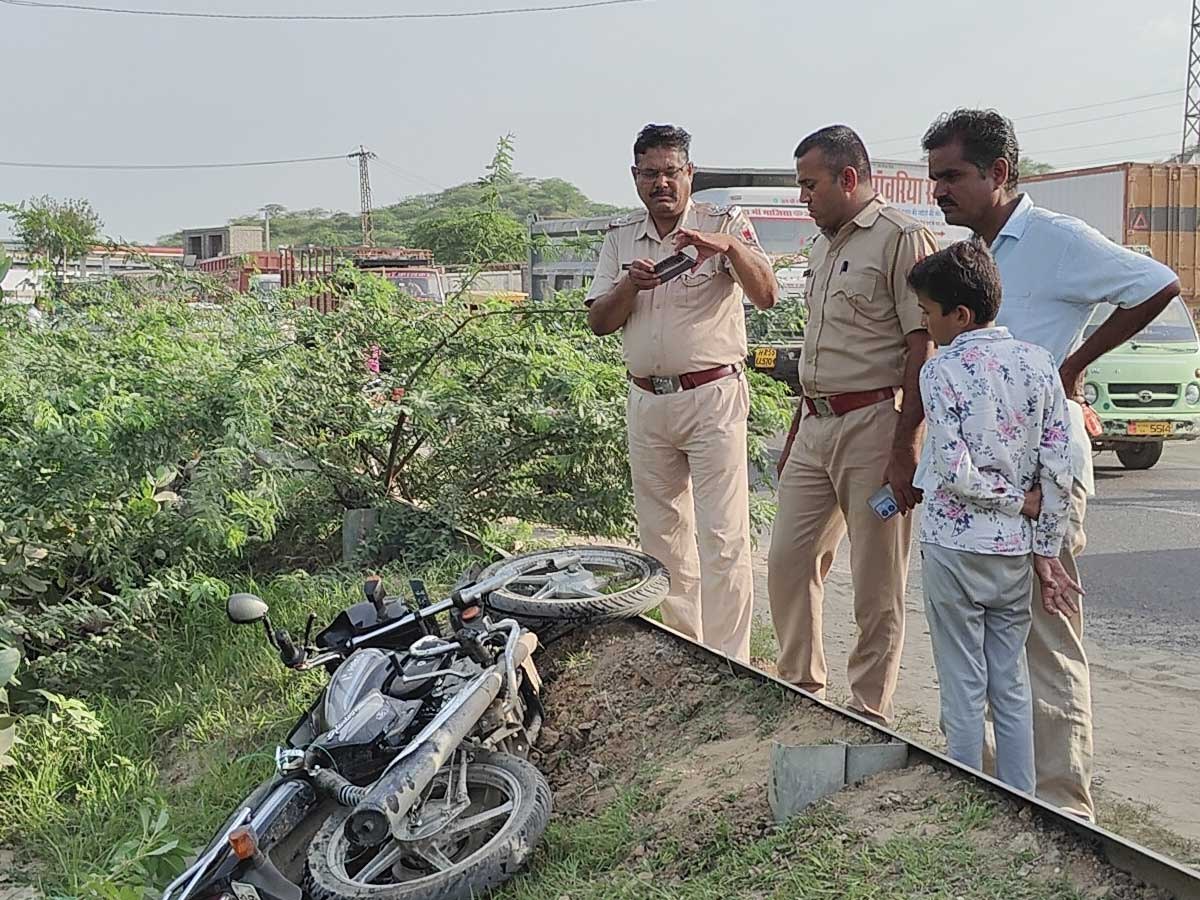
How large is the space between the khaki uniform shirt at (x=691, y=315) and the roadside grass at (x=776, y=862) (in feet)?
6.23

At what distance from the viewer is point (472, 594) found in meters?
3.79

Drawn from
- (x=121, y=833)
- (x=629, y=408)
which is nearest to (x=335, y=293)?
(x=629, y=408)

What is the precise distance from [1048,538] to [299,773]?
210 cm

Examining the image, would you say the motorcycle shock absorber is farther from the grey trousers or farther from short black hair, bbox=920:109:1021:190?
short black hair, bbox=920:109:1021:190

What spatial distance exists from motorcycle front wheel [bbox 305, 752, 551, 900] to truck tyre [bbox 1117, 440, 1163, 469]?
34.2ft

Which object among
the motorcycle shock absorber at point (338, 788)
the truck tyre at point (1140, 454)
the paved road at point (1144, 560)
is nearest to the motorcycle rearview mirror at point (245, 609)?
the motorcycle shock absorber at point (338, 788)

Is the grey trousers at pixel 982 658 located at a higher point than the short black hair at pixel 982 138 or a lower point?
lower

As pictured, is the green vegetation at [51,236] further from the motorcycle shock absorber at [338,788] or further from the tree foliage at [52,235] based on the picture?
the motorcycle shock absorber at [338,788]

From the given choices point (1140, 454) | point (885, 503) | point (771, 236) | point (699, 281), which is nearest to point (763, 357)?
point (771, 236)

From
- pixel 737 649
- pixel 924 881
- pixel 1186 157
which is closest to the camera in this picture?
pixel 924 881

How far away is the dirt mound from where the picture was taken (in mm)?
2627

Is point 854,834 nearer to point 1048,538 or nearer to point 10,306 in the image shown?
point 1048,538

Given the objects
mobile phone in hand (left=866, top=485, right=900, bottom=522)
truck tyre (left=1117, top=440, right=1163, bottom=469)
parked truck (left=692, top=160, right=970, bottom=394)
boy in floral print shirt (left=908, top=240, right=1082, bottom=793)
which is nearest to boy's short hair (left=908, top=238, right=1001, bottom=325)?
boy in floral print shirt (left=908, top=240, right=1082, bottom=793)

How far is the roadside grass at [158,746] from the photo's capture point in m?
4.32
